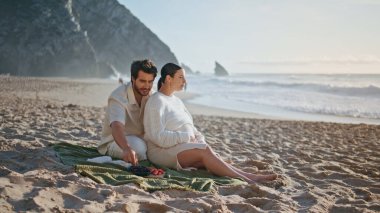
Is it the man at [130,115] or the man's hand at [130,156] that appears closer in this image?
the man's hand at [130,156]

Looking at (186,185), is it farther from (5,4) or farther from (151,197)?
(5,4)

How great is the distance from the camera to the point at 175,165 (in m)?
3.99

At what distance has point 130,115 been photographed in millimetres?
4141

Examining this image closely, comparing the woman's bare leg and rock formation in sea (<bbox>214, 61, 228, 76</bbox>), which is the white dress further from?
rock formation in sea (<bbox>214, 61, 228, 76</bbox>)

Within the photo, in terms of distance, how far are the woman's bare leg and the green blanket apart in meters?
0.08

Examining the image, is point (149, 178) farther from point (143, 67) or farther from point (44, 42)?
point (44, 42)

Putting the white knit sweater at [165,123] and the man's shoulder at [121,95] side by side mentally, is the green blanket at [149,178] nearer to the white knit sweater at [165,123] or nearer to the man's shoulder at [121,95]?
the white knit sweater at [165,123]

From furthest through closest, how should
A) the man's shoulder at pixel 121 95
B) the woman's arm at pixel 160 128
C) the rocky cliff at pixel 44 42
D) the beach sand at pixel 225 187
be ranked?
1. the rocky cliff at pixel 44 42
2. the man's shoulder at pixel 121 95
3. the woman's arm at pixel 160 128
4. the beach sand at pixel 225 187

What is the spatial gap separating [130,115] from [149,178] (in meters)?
0.91

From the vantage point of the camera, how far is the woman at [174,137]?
3.78 metres

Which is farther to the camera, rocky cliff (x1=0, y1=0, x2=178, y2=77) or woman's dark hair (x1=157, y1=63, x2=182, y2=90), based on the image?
rocky cliff (x1=0, y1=0, x2=178, y2=77)

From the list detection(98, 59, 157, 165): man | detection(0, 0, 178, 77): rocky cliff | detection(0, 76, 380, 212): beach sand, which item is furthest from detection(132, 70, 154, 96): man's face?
detection(0, 0, 178, 77): rocky cliff

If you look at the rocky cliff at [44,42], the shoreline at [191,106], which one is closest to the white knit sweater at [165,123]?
the shoreline at [191,106]

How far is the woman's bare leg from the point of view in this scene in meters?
3.81
